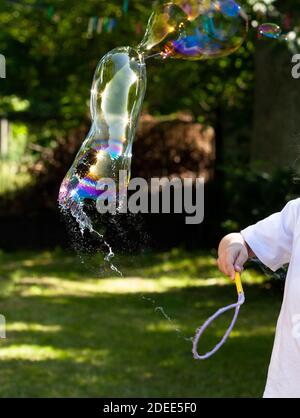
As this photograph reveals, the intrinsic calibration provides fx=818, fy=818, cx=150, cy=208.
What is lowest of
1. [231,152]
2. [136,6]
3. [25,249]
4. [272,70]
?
[25,249]

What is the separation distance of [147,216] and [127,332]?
12.1ft

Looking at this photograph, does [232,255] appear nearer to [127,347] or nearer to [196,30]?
[196,30]

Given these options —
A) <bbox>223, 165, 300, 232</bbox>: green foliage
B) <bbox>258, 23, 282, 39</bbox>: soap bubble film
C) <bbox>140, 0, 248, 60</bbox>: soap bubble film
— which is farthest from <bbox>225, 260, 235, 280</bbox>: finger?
<bbox>223, 165, 300, 232</bbox>: green foliage

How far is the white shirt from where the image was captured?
218cm

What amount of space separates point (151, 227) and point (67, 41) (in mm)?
2485

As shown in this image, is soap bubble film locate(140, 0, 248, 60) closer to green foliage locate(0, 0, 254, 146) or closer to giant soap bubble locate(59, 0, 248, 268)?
giant soap bubble locate(59, 0, 248, 268)

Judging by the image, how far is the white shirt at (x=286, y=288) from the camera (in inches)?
85.9

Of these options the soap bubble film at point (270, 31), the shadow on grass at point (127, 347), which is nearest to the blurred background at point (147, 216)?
the shadow on grass at point (127, 347)

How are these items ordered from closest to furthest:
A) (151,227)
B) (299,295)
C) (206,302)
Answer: (299,295), (206,302), (151,227)

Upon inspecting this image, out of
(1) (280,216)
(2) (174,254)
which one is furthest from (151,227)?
(1) (280,216)

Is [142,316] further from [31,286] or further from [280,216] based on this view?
[280,216]

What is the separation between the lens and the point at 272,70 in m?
7.68

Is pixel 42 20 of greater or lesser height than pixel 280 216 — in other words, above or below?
above

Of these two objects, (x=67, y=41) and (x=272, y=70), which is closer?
(x=272, y=70)
